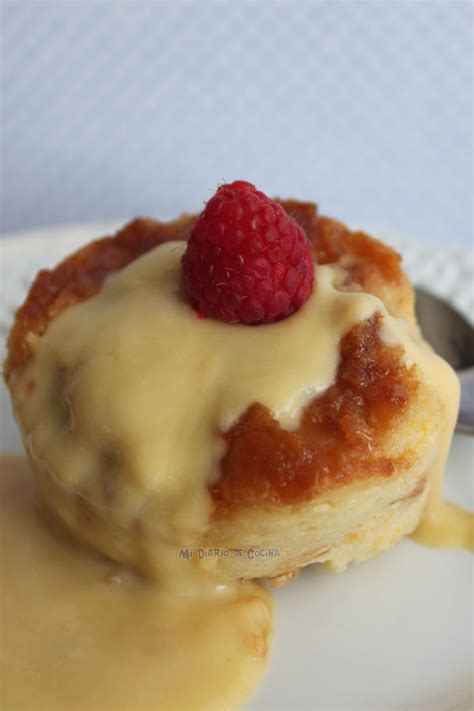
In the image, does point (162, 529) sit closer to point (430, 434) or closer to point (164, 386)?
point (164, 386)

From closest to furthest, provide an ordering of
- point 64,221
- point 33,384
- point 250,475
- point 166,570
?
point 250,475 < point 166,570 < point 33,384 < point 64,221

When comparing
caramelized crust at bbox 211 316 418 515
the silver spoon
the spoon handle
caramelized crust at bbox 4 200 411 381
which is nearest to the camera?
caramelized crust at bbox 211 316 418 515

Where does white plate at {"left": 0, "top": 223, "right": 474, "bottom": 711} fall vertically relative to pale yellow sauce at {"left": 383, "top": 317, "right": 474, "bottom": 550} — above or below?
below

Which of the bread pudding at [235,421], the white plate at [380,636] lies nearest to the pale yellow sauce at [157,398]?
the bread pudding at [235,421]

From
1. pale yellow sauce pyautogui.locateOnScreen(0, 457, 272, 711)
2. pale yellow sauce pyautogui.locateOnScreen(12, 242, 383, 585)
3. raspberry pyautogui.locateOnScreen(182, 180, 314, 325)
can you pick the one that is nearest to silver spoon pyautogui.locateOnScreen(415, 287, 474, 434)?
pale yellow sauce pyautogui.locateOnScreen(12, 242, 383, 585)

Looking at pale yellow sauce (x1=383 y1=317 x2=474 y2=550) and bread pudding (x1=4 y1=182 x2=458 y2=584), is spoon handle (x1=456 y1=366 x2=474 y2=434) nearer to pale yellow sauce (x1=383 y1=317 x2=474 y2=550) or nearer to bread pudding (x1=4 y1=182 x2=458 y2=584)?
pale yellow sauce (x1=383 y1=317 x2=474 y2=550)

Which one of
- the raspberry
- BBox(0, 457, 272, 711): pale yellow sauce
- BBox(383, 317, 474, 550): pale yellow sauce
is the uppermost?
the raspberry

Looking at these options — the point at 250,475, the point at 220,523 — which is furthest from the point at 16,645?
the point at 250,475
